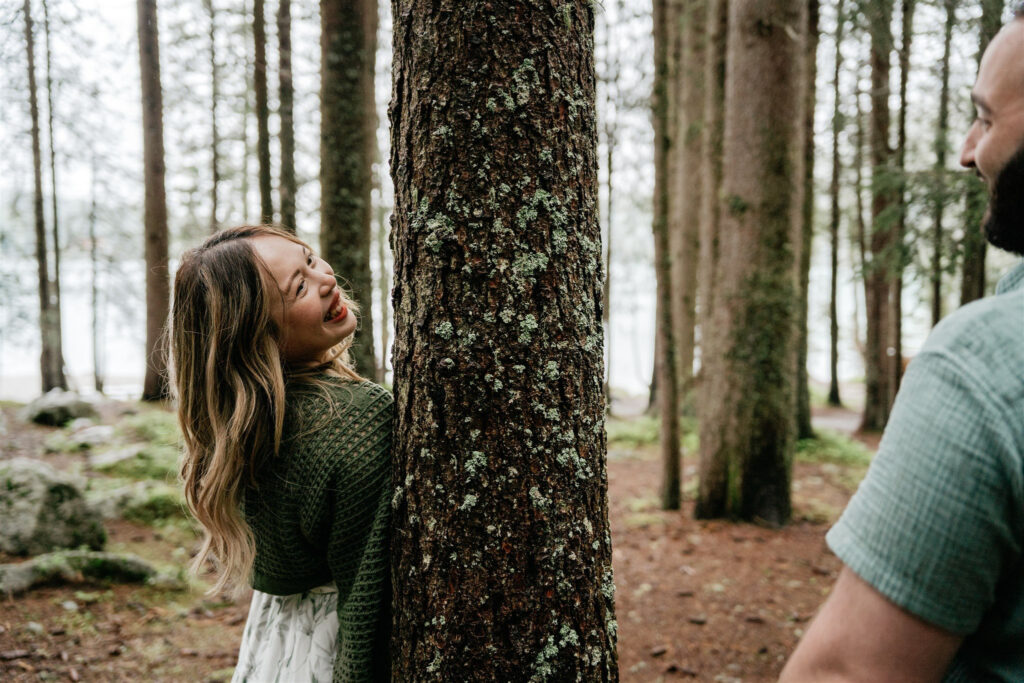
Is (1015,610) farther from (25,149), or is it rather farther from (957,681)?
(25,149)

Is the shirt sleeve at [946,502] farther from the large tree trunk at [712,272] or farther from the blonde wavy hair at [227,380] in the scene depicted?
the large tree trunk at [712,272]

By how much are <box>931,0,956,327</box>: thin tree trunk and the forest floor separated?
411 cm

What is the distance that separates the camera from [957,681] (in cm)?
96

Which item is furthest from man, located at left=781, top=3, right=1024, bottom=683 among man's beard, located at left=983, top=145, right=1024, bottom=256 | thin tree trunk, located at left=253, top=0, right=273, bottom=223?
thin tree trunk, located at left=253, top=0, right=273, bottom=223

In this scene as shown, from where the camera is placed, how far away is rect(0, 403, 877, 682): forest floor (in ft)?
12.4

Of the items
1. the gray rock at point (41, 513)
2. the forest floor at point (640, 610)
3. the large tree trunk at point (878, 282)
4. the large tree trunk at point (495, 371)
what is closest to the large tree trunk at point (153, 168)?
the gray rock at point (41, 513)

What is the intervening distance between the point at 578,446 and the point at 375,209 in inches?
584

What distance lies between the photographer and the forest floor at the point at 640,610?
3775mm

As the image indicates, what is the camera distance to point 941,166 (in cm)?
850

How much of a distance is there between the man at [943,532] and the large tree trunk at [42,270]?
47.5ft

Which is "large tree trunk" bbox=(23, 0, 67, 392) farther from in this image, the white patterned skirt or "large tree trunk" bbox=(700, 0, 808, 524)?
the white patterned skirt

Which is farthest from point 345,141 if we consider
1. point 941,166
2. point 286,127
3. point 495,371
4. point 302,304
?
point 941,166

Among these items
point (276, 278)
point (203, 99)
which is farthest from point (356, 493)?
point (203, 99)

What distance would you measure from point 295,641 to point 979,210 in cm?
880
